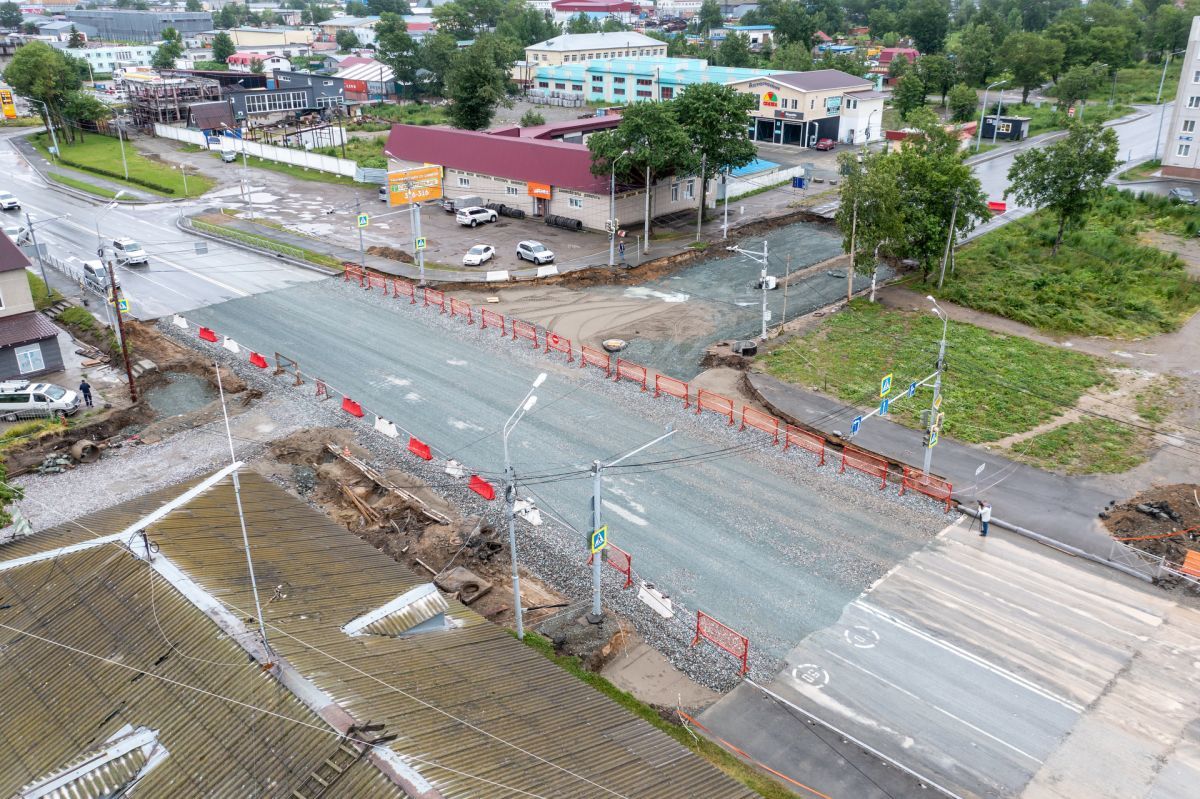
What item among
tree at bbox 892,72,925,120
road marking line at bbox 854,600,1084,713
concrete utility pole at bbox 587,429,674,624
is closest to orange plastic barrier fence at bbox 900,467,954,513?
road marking line at bbox 854,600,1084,713

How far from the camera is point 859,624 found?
24.4m

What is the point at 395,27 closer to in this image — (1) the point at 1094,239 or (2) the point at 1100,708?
(1) the point at 1094,239

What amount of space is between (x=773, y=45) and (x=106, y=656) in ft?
488

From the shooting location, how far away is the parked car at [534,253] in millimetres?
53500

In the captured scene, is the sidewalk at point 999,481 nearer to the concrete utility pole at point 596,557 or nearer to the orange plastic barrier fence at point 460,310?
the concrete utility pole at point 596,557

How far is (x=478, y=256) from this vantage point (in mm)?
53906

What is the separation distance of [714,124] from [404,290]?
23194 mm

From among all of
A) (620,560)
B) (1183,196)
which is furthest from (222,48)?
(620,560)

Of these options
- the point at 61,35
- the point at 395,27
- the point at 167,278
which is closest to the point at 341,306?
the point at 167,278

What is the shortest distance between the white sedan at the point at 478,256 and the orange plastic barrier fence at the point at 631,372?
17185 millimetres

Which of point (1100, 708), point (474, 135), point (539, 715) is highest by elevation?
point (474, 135)

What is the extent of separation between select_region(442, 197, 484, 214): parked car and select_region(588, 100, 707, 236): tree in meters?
12.2

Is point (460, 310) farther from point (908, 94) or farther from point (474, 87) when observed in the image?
point (908, 94)

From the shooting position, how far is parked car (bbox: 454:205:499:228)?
204ft
